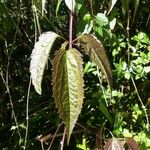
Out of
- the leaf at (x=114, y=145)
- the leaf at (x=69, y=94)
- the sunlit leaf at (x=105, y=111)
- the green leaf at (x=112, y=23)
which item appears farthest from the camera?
the sunlit leaf at (x=105, y=111)

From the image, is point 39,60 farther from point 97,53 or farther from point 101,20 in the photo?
point 101,20

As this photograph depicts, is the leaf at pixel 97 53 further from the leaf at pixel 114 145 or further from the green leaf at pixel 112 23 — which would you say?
the green leaf at pixel 112 23

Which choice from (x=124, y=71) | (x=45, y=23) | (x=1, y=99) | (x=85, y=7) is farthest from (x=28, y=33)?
(x=85, y=7)

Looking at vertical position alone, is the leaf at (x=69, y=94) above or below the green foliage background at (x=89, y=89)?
above

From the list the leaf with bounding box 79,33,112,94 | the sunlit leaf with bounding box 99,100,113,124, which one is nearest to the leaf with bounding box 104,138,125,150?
the leaf with bounding box 79,33,112,94

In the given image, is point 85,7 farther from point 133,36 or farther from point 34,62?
point 133,36

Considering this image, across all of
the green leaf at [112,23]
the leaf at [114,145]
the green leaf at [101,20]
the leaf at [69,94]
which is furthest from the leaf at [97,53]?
the green leaf at [112,23]

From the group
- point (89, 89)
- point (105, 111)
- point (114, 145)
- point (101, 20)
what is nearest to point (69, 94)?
point (114, 145)

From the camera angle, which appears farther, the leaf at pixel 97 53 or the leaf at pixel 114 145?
the leaf at pixel 114 145

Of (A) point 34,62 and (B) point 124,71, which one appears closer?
(A) point 34,62
